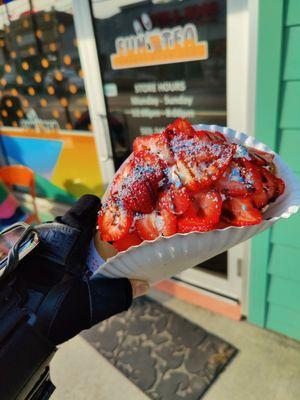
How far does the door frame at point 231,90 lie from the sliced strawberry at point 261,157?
905 mm

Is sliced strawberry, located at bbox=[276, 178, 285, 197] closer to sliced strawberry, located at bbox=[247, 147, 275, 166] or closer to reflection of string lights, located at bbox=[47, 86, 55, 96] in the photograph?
sliced strawberry, located at bbox=[247, 147, 275, 166]

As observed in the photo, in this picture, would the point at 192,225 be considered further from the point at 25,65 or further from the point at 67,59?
the point at 25,65

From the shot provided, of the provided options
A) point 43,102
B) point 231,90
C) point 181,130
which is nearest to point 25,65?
point 43,102

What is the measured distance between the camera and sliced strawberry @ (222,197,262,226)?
793 millimetres

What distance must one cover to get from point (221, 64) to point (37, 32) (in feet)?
5.17

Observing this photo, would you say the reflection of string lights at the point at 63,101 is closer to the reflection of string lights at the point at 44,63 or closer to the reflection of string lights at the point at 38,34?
the reflection of string lights at the point at 44,63

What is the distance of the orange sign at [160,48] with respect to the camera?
1.97 metres

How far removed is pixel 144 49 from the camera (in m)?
2.16


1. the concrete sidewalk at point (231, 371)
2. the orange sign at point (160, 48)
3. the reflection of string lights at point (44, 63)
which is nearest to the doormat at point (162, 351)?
the concrete sidewalk at point (231, 371)

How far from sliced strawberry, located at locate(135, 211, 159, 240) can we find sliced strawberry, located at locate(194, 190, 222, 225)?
114mm

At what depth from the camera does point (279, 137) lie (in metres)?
1.78

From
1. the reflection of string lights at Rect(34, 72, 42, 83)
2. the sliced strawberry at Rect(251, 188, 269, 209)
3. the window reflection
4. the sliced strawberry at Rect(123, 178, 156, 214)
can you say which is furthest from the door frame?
the sliced strawberry at Rect(123, 178, 156, 214)

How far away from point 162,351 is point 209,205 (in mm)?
1828

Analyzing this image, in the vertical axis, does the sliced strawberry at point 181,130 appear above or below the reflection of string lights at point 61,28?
below
